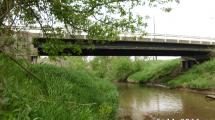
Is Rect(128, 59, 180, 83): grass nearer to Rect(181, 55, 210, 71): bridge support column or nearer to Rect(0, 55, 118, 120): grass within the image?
Rect(181, 55, 210, 71): bridge support column

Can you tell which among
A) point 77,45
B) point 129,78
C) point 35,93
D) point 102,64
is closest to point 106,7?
point 77,45

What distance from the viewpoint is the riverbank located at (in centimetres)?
4458

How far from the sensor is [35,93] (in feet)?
32.7

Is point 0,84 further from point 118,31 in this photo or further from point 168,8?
point 168,8

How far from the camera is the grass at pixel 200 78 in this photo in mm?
44131

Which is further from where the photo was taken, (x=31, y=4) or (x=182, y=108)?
(x=182, y=108)

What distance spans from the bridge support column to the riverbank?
144cm

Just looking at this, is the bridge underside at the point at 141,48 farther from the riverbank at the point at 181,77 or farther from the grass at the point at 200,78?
the grass at the point at 200,78

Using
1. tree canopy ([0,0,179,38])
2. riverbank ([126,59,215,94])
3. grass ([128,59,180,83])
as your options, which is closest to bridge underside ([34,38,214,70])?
riverbank ([126,59,215,94])

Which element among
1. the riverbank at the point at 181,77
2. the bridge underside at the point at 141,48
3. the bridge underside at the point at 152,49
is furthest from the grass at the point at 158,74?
the bridge underside at the point at 141,48

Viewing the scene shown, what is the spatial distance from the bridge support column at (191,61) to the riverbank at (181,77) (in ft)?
4.71

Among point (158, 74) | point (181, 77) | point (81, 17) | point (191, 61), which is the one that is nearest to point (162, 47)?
point (181, 77)

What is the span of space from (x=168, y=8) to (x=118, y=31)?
1979 millimetres

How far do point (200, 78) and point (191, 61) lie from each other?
1461 centimetres
